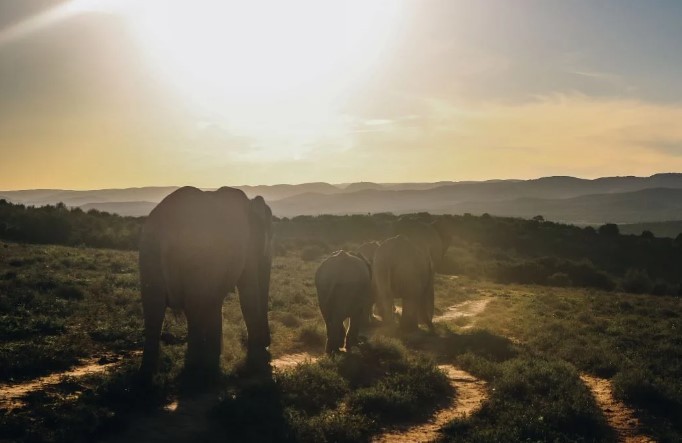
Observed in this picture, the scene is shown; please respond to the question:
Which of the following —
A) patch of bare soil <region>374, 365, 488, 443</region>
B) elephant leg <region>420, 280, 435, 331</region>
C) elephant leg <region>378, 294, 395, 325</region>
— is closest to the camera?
patch of bare soil <region>374, 365, 488, 443</region>

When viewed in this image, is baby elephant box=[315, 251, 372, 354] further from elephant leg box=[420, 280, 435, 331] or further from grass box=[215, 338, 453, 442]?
elephant leg box=[420, 280, 435, 331]

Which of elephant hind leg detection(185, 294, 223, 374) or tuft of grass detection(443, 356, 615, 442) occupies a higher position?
elephant hind leg detection(185, 294, 223, 374)

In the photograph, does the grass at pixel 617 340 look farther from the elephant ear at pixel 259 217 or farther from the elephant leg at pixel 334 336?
the elephant ear at pixel 259 217

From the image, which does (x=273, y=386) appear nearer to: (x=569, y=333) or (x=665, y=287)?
(x=569, y=333)

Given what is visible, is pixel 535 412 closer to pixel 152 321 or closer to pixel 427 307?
pixel 152 321

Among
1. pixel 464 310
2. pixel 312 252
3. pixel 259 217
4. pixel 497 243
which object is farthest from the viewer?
pixel 497 243

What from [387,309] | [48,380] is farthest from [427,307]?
[48,380]

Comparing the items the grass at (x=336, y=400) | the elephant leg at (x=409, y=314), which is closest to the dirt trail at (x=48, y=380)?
the grass at (x=336, y=400)

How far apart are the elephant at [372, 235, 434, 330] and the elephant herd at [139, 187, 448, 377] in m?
2.19

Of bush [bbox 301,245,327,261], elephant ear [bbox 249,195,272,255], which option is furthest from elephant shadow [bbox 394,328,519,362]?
bush [bbox 301,245,327,261]

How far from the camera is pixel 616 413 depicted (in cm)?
932

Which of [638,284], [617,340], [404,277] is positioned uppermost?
[404,277]

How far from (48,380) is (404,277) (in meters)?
9.30

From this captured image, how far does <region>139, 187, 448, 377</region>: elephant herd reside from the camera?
9297mm
